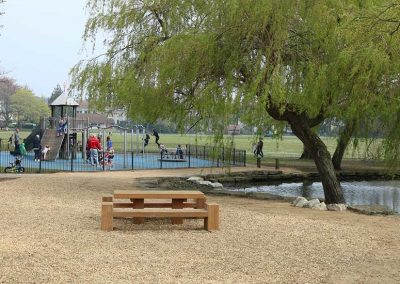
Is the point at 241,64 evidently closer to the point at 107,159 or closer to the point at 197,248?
the point at 197,248

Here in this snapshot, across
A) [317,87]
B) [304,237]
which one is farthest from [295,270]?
[317,87]

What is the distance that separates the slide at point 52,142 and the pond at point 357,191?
12.3 m

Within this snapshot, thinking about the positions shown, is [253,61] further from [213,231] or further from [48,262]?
[48,262]

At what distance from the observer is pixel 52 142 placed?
31734 millimetres

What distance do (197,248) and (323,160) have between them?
349 inches

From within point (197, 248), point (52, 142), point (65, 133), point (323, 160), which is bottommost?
point (197, 248)

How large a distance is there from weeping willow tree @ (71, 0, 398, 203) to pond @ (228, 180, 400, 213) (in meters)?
4.11

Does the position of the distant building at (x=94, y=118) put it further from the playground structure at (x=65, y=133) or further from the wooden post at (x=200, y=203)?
the wooden post at (x=200, y=203)

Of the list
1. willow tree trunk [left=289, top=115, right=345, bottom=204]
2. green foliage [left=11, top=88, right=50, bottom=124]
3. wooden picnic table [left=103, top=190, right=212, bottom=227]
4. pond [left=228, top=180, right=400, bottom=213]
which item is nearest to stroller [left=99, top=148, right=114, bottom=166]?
pond [left=228, top=180, right=400, bottom=213]

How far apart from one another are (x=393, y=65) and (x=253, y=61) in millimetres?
3492

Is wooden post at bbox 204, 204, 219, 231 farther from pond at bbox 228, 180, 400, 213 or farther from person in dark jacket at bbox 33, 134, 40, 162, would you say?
person in dark jacket at bbox 33, 134, 40, 162

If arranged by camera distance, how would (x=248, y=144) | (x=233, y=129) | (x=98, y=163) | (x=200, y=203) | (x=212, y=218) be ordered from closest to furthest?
(x=212, y=218) → (x=200, y=203) → (x=233, y=129) → (x=98, y=163) → (x=248, y=144)

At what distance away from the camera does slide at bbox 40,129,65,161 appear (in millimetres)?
30625

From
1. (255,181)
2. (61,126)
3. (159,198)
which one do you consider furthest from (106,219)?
(61,126)
